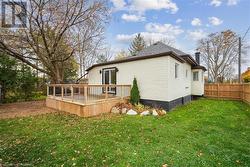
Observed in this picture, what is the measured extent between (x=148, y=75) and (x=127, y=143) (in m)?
6.04

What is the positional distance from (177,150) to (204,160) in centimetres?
67

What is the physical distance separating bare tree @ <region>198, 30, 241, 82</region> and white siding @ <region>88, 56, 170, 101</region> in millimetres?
21518

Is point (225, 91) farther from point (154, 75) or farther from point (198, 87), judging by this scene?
point (154, 75)

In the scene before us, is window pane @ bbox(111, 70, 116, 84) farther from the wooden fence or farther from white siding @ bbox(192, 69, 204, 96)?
the wooden fence

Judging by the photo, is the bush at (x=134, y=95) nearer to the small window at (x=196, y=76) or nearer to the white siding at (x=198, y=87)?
the white siding at (x=198, y=87)

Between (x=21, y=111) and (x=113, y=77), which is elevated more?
(x=113, y=77)

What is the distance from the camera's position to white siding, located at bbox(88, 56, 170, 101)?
9500 millimetres

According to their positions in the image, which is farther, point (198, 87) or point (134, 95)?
point (198, 87)

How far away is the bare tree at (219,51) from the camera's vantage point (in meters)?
25.5

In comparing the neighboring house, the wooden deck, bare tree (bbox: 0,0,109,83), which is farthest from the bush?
bare tree (bbox: 0,0,109,83)

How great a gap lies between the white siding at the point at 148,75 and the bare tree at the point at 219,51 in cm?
2152

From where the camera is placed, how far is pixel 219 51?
26.7 metres

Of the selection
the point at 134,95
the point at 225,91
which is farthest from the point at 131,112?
the point at 225,91

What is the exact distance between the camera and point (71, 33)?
14734 millimetres
